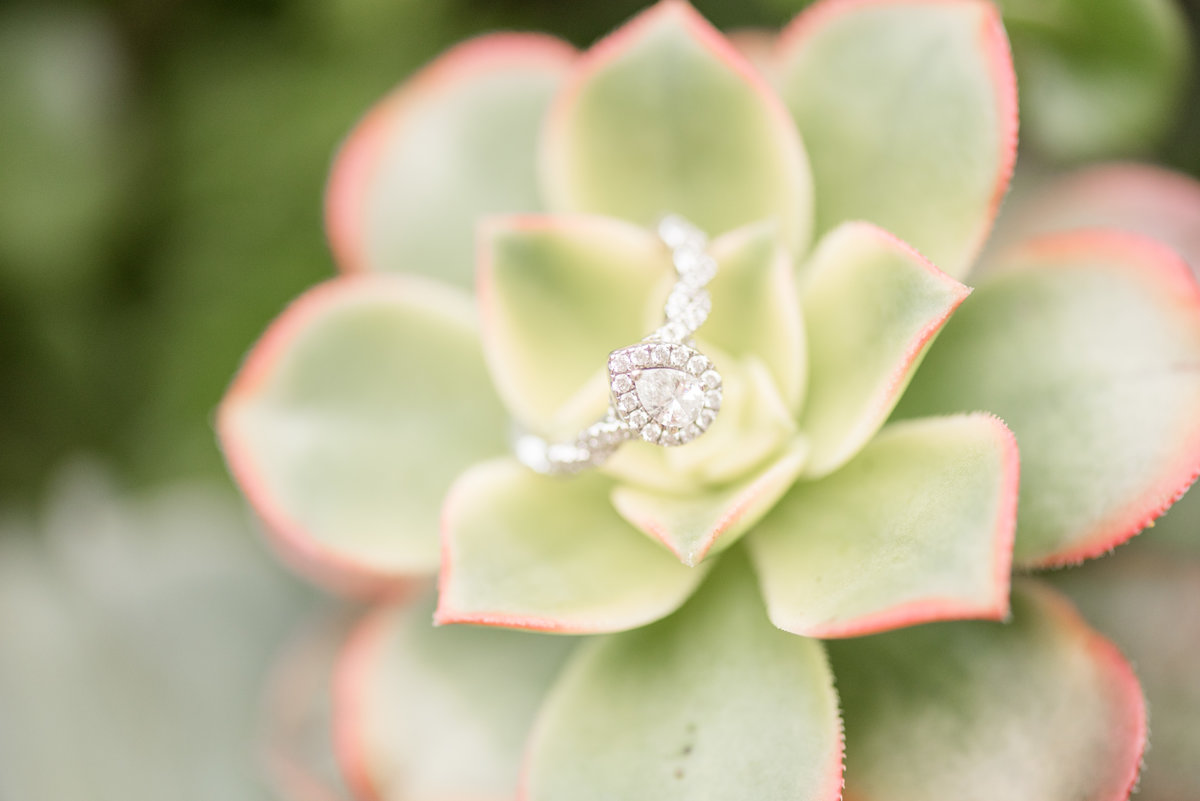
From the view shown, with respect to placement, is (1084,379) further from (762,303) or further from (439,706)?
(439,706)

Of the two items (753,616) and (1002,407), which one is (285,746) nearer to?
(753,616)

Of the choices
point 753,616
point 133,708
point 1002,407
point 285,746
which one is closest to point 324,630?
point 285,746

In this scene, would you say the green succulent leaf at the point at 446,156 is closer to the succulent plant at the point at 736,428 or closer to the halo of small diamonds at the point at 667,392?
the succulent plant at the point at 736,428

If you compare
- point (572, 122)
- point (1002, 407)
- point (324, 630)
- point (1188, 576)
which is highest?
point (572, 122)

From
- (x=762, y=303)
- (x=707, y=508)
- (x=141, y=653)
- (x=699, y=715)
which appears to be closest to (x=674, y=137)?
(x=762, y=303)

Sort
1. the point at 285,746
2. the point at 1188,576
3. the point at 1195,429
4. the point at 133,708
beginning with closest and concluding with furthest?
the point at 1195,429 → the point at 1188,576 → the point at 285,746 → the point at 133,708

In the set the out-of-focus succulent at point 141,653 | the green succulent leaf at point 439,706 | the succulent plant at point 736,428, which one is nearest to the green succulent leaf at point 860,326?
the succulent plant at point 736,428

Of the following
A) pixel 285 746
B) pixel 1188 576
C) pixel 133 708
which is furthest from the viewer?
pixel 133 708
